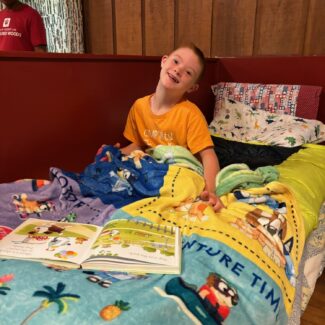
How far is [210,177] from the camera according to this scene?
3.80 feet

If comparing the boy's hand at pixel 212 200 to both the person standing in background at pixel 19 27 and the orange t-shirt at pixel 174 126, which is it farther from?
the person standing in background at pixel 19 27

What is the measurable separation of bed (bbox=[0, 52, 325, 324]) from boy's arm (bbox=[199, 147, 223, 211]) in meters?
0.03

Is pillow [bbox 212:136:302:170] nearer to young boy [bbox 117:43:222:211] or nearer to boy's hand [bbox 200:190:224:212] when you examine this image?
young boy [bbox 117:43:222:211]

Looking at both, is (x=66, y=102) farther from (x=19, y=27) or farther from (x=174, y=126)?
(x=19, y=27)

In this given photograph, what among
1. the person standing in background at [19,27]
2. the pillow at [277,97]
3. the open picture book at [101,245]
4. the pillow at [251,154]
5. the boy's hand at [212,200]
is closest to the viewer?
the open picture book at [101,245]

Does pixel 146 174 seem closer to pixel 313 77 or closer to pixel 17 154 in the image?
pixel 17 154

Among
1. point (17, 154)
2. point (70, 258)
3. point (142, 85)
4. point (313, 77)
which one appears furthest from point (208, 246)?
point (313, 77)

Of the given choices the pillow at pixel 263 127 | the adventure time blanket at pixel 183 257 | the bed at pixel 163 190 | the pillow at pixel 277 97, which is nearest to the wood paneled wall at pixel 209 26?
the bed at pixel 163 190

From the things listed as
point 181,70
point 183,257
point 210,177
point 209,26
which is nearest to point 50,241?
point 183,257

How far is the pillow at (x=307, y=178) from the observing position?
106 cm

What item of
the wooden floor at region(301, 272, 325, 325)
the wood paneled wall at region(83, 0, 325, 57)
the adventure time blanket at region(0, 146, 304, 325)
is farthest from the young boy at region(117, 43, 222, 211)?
the wood paneled wall at region(83, 0, 325, 57)

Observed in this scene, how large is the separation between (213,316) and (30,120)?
2.90 feet

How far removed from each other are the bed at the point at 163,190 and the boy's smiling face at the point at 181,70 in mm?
272

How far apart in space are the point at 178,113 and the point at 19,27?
1322 mm
